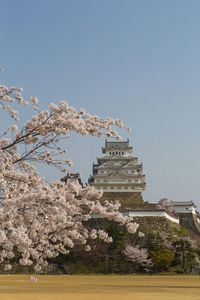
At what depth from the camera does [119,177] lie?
56.5 m

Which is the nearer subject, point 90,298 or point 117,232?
point 90,298

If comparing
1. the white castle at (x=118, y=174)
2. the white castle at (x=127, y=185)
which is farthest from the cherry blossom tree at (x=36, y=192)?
the white castle at (x=118, y=174)

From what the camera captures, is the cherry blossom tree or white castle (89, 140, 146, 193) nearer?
the cherry blossom tree

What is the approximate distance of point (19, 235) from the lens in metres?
6.57

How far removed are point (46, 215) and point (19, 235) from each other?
771mm

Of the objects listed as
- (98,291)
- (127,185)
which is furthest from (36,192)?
(127,185)

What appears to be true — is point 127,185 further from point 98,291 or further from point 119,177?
point 98,291

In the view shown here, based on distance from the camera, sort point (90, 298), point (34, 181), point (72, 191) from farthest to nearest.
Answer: point (90, 298) < point (72, 191) < point (34, 181)

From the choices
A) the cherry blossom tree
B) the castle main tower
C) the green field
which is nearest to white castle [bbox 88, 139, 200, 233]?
the castle main tower

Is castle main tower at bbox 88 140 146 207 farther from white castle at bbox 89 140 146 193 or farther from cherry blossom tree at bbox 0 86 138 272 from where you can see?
cherry blossom tree at bbox 0 86 138 272

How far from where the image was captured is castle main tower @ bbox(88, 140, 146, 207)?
182 feet

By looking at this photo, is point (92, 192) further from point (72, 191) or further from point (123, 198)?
point (123, 198)

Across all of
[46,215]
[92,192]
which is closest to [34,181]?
[46,215]

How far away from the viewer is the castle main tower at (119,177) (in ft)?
182
